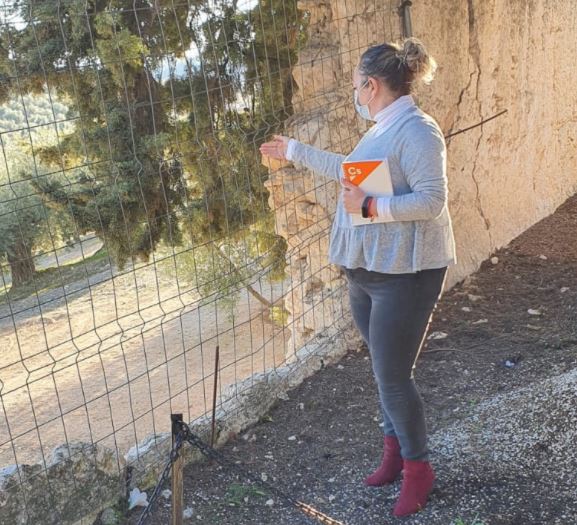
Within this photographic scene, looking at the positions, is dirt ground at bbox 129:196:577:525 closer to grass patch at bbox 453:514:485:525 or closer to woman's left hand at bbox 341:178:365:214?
grass patch at bbox 453:514:485:525

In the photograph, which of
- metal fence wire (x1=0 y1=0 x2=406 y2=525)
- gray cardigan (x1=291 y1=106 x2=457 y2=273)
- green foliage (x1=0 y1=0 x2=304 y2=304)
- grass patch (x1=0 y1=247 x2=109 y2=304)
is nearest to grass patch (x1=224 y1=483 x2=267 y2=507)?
metal fence wire (x1=0 y1=0 x2=406 y2=525)

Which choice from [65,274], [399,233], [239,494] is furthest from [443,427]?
[65,274]

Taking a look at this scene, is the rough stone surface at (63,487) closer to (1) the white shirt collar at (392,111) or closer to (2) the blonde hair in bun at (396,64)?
(1) the white shirt collar at (392,111)

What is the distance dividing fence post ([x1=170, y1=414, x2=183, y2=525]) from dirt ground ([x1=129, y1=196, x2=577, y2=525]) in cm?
67

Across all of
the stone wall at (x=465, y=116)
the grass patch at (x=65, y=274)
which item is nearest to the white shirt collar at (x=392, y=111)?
the stone wall at (x=465, y=116)

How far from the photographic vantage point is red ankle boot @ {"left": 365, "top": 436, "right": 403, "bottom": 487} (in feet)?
9.33

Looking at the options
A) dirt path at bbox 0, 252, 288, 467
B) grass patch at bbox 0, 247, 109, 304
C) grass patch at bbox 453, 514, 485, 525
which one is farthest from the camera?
grass patch at bbox 0, 247, 109, 304

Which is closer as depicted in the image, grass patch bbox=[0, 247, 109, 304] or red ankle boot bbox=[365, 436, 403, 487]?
red ankle boot bbox=[365, 436, 403, 487]

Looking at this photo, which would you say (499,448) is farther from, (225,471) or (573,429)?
(225,471)

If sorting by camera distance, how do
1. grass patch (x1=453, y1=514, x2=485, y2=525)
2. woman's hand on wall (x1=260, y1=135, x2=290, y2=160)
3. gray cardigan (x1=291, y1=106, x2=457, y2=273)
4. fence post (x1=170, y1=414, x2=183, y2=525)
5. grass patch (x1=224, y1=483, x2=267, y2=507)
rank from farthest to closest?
grass patch (x1=224, y1=483, x2=267, y2=507) → woman's hand on wall (x1=260, y1=135, x2=290, y2=160) → grass patch (x1=453, y1=514, x2=485, y2=525) → gray cardigan (x1=291, y1=106, x2=457, y2=273) → fence post (x1=170, y1=414, x2=183, y2=525)

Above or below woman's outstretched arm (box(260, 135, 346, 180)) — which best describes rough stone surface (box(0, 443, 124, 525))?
below

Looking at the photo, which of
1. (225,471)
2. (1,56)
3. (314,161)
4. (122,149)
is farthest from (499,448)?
(1,56)

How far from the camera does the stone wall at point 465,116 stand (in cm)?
432

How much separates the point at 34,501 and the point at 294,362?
171 cm
